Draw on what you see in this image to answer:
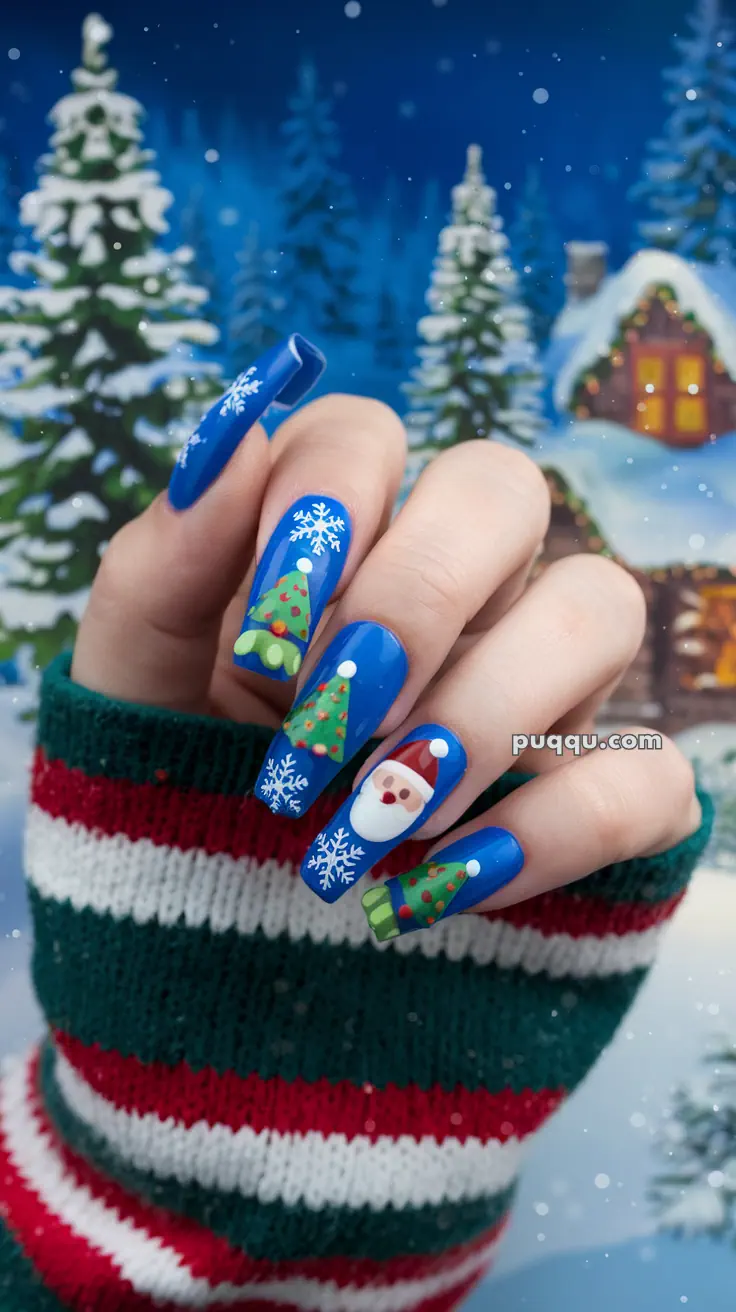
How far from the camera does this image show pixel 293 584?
18.1 inches

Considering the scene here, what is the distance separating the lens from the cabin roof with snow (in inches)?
38.0

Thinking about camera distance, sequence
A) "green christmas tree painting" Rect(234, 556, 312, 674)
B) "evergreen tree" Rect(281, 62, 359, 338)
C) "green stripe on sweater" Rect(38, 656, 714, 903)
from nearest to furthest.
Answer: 1. "green christmas tree painting" Rect(234, 556, 312, 674)
2. "green stripe on sweater" Rect(38, 656, 714, 903)
3. "evergreen tree" Rect(281, 62, 359, 338)

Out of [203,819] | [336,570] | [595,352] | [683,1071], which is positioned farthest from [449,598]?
[683,1071]

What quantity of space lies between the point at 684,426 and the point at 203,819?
0.65 metres

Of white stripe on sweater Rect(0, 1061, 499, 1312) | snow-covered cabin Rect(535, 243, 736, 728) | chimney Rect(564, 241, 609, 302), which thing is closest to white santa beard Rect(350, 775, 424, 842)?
white stripe on sweater Rect(0, 1061, 499, 1312)

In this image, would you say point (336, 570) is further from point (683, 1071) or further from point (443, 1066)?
point (683, 1071)

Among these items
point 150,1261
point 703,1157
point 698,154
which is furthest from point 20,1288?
point 698,154

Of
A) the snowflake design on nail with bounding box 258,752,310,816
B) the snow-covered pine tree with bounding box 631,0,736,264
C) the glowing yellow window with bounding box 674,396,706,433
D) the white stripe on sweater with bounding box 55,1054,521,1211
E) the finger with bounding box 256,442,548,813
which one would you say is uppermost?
the snow-covered pine tree with bounding box 631,0,736,264

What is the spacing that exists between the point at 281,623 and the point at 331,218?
63 cm

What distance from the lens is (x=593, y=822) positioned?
1.72ft

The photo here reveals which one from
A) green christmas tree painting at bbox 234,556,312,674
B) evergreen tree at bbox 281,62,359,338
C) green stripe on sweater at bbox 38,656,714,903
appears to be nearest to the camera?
green christmas tree painting at bbox 234,556,312,674

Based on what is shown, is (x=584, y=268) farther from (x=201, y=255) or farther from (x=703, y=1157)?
(x=703, y=1157)

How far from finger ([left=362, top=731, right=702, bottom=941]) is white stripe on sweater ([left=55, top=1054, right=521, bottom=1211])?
0.18 metres

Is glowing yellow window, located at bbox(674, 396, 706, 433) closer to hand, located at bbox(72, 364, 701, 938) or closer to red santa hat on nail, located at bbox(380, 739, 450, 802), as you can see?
hand, located at bbox(72, 364, 701, 938)
